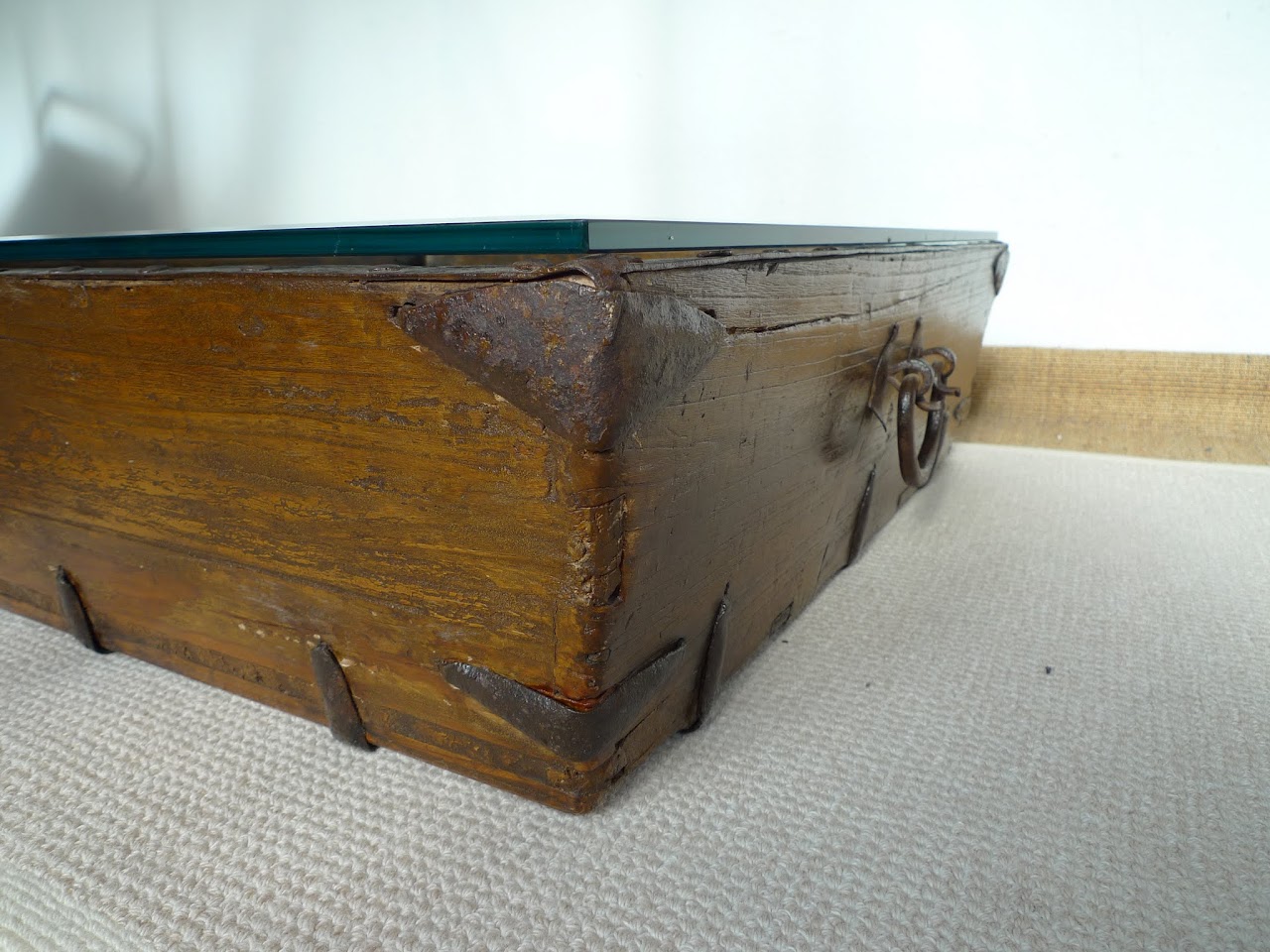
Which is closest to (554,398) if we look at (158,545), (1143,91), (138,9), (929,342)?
(158,545)

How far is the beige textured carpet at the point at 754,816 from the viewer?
551 millimetres

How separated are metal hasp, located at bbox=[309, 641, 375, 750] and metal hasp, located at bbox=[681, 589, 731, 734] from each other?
10.4 inches

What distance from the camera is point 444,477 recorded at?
1.87ft

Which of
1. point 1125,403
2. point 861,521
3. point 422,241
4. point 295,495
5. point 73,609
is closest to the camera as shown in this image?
point 422,241

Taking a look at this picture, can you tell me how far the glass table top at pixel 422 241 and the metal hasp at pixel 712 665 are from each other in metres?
0.29

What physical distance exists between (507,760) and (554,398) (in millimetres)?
290

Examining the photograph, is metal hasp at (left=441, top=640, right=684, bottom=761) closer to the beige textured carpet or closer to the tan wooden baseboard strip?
the beige textured carpet

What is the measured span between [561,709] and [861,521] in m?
0.64

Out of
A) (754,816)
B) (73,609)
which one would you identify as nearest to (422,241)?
(754,816)

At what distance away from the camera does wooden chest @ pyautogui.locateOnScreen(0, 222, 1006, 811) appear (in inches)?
20.3

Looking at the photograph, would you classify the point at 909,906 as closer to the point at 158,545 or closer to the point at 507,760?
the point at 507,760

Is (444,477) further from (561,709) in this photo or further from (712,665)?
(712,665)

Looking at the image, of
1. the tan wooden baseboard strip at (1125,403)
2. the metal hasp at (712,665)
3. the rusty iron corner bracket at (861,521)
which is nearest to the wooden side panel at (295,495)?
the metal hasp at (712,665)

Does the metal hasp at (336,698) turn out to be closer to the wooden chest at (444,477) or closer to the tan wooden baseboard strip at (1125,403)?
the wooden chest at (444,477)
